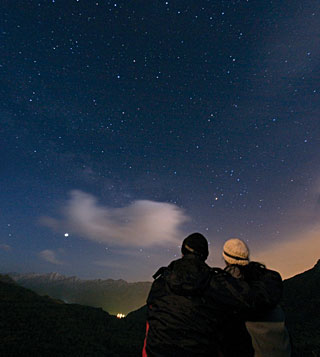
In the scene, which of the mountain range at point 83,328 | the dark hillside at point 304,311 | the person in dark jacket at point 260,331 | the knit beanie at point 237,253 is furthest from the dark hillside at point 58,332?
the knit beanie at point 237,253

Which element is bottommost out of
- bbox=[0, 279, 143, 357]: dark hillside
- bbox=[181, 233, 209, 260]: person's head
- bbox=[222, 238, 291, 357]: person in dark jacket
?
bbox=[222, 238, 291, 357]: person in dark jacket

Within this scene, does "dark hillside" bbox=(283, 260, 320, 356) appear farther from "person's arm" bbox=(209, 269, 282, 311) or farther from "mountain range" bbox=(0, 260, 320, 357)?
"person's arm" bbox=(209, 269, 282, 311)

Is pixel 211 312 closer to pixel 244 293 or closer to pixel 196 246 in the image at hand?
pixel 244 293

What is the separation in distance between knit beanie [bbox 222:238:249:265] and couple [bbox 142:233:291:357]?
6.1 inches

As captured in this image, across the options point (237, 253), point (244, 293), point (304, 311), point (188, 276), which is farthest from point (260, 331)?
point (304, 311)

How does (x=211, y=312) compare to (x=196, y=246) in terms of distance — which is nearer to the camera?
(x=211, y=312)

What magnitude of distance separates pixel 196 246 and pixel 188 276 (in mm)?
362

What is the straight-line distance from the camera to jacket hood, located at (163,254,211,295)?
7.40 ft

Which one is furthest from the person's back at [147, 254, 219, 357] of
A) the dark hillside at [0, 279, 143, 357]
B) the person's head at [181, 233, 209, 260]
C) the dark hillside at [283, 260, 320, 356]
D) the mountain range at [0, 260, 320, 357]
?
the dark hillside at [283, 260, 320, 356]

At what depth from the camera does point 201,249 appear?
8.43 ft

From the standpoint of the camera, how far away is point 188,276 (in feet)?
7.60

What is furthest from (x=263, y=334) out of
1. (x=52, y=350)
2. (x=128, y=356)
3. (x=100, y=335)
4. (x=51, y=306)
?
(x=51, y=306)

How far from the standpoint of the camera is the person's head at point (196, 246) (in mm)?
2564

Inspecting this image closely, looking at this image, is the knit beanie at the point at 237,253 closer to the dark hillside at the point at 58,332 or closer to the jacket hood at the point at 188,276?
the jacket hood at the point at 188,276
